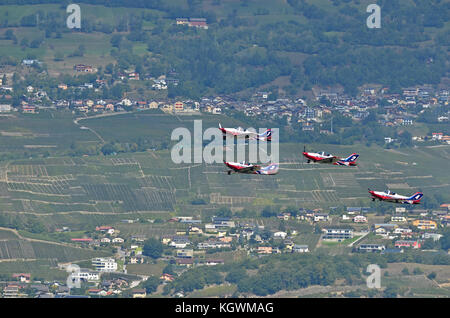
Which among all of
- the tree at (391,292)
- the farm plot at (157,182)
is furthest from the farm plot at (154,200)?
the tree at (391,292)

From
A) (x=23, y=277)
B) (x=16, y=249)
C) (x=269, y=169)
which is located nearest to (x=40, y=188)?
(x=16, y=249)

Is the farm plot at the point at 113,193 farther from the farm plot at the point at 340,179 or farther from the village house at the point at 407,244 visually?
the village house at the point at 407,244

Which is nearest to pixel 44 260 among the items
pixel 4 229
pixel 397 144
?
pixel 4 229

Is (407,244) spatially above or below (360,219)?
below

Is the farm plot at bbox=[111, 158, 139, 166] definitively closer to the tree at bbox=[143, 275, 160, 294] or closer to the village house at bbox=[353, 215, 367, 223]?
the village house at bbox=[353, 215, 367, 223]

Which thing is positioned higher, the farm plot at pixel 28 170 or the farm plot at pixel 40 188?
the farm plot at pixel 28 170

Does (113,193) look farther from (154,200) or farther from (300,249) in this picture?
(300,249)
